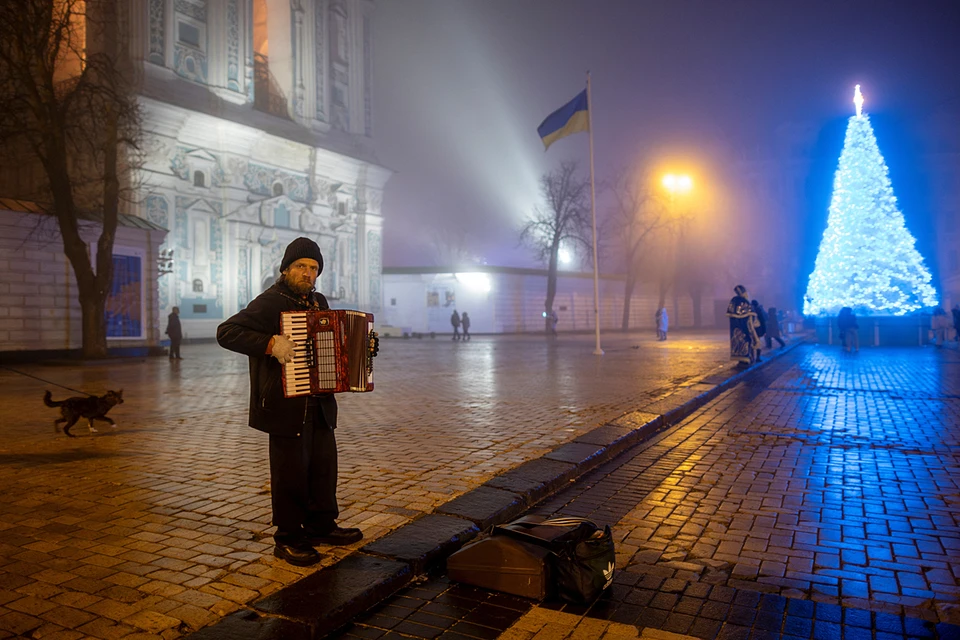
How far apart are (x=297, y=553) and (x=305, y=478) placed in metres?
0.41

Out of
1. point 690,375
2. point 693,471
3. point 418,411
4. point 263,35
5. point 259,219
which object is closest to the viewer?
point 693,471

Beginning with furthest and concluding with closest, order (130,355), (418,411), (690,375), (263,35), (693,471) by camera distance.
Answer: (263,35)
(130,355)
(690,375)
(418,411)
(693,471)

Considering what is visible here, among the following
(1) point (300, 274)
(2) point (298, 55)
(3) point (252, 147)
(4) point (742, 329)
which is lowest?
(4) point (742, 329)

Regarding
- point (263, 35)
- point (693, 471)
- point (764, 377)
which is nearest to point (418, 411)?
point (693, 471)

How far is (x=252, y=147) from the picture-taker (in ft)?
129

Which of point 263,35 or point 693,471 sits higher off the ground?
point 263,35

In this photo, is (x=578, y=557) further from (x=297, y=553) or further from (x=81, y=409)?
(x=81, y=409)

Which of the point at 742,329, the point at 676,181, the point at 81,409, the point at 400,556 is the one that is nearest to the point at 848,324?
the point at 742,329

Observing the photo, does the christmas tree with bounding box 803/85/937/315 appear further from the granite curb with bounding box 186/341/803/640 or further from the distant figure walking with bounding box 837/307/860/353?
the granite curb with bounding box 186/341/803/640

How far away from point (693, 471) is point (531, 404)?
14.1ft

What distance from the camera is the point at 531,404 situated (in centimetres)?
1068

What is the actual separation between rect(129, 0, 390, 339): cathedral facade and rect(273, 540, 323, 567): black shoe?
90.4 feet

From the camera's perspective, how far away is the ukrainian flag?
913 inches

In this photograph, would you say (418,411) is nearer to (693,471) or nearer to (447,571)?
(693,471)
